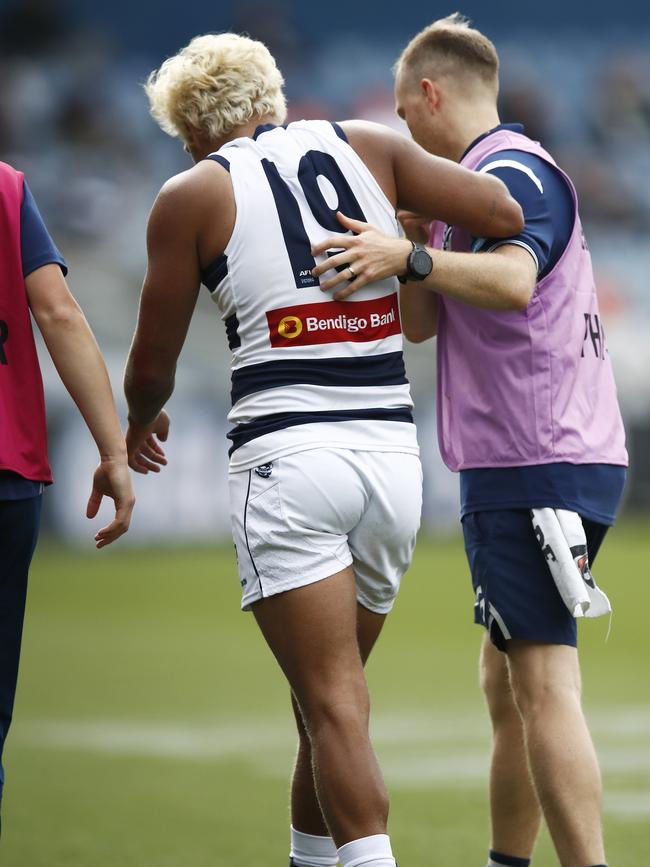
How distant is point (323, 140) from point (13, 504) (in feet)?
3.68

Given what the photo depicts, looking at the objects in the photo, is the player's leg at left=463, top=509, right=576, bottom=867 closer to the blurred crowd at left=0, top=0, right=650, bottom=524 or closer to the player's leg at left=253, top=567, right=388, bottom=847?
the player's leg at left=253, top=567, right=388, bottom=847

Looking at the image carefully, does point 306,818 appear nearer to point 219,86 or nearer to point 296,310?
point 296,310

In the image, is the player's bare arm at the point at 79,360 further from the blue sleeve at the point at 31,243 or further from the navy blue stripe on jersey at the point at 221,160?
the navy blue stripe on jersey at the point at 221,160

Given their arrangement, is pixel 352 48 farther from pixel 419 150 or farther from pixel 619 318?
pixel 419 150

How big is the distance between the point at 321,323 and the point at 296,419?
0.23m

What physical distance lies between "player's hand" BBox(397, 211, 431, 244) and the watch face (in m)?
0.54

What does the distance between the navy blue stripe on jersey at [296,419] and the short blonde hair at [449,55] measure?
1177 mm

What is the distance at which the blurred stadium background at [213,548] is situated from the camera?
5.40 m

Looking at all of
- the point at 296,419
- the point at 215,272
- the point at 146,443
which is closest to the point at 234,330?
the point at 215,272

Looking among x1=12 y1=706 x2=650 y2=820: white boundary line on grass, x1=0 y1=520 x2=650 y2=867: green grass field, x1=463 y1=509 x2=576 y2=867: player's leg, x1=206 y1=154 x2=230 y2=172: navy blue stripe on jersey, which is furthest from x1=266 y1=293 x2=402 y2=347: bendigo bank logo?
x1=12 y1=706 x2=650 y2=820: white boundary line on grass

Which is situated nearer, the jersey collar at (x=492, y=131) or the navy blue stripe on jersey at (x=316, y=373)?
the navy blue stripe on jersey at (x=316, y=373)

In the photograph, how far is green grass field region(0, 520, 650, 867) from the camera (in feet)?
15.9

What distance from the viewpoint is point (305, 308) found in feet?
10.9

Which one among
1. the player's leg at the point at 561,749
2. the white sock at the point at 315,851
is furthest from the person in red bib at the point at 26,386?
the player's leg at the point at 561,749
